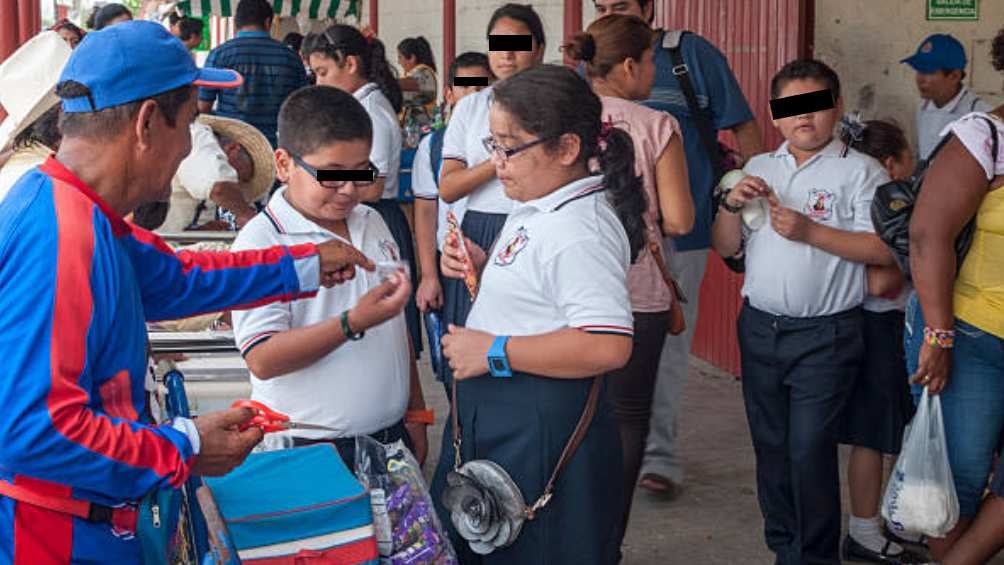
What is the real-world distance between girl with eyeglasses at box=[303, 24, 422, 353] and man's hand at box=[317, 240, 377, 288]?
2.32 metres

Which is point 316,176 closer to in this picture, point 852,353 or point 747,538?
point 852,353

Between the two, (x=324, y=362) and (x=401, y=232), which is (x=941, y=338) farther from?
(x=401, y=232)

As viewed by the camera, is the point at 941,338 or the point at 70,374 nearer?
the point at 70,374

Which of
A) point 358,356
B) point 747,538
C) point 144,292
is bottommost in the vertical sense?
point 747,538

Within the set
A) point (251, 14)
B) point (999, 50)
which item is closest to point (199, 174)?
point (999, 50)

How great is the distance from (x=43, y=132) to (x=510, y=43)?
1983mm

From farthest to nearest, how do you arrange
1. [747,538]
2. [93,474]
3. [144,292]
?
[747,538], [144,292], [93,474]

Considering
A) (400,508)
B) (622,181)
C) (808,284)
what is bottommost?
(400,508)

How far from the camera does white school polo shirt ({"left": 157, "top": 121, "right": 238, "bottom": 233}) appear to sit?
174 inches

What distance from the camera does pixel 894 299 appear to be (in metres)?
4.23

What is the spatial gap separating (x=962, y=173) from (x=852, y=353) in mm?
839

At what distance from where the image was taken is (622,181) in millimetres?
3076

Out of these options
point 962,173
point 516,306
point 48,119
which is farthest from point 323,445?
point 962,173

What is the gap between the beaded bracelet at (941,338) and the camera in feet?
12.0
